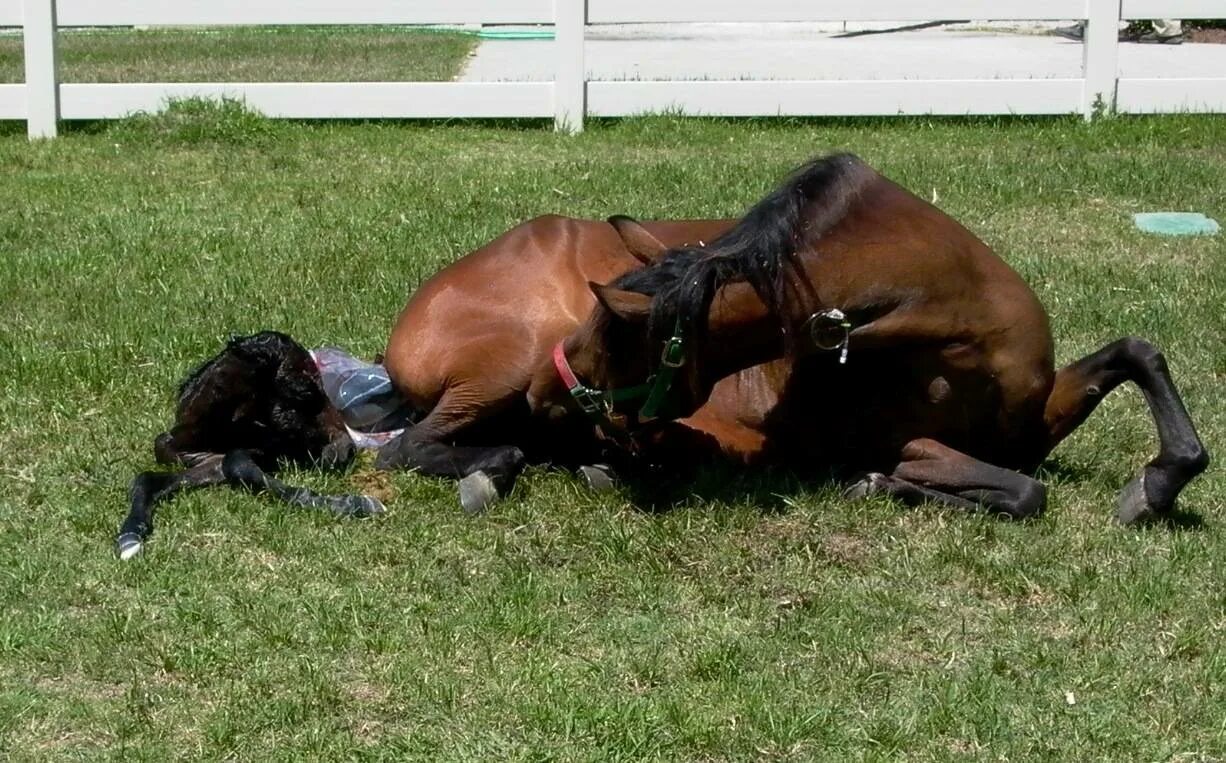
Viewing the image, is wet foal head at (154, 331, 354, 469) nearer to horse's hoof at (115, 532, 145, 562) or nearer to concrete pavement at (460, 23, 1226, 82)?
horse's hoof at (115, 532, 145, 562)

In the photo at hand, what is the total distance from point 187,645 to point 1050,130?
28.1 feet

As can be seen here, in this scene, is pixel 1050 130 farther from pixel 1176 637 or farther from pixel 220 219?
pixel 1176 637

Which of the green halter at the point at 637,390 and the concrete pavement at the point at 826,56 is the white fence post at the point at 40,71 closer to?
the concrete pavement at the point at 826,56

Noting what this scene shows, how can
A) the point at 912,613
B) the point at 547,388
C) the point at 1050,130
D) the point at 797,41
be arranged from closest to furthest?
the point at 912,613 < the point at 547,388 < the point at 1050,130 < the point at 797,41

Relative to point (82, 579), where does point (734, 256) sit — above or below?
above

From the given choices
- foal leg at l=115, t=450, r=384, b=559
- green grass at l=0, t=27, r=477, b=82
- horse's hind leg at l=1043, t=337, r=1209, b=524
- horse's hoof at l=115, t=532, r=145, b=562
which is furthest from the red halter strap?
green grass at l=0, t=27, r=477, b=82

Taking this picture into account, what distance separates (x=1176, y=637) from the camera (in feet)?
13.7

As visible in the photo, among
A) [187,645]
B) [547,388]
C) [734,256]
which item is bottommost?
[187,645]

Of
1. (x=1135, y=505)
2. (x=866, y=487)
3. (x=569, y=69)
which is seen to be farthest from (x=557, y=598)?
(x=569, y=69)

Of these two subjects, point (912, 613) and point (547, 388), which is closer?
point (912, 613)

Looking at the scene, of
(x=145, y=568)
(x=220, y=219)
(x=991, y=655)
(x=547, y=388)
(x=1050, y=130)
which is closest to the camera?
(x=991, y=655)

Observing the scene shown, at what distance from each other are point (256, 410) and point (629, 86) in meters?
6.80

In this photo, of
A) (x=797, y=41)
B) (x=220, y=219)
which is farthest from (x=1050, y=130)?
(x=797, y=41)

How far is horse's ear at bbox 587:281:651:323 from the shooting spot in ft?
15.3
